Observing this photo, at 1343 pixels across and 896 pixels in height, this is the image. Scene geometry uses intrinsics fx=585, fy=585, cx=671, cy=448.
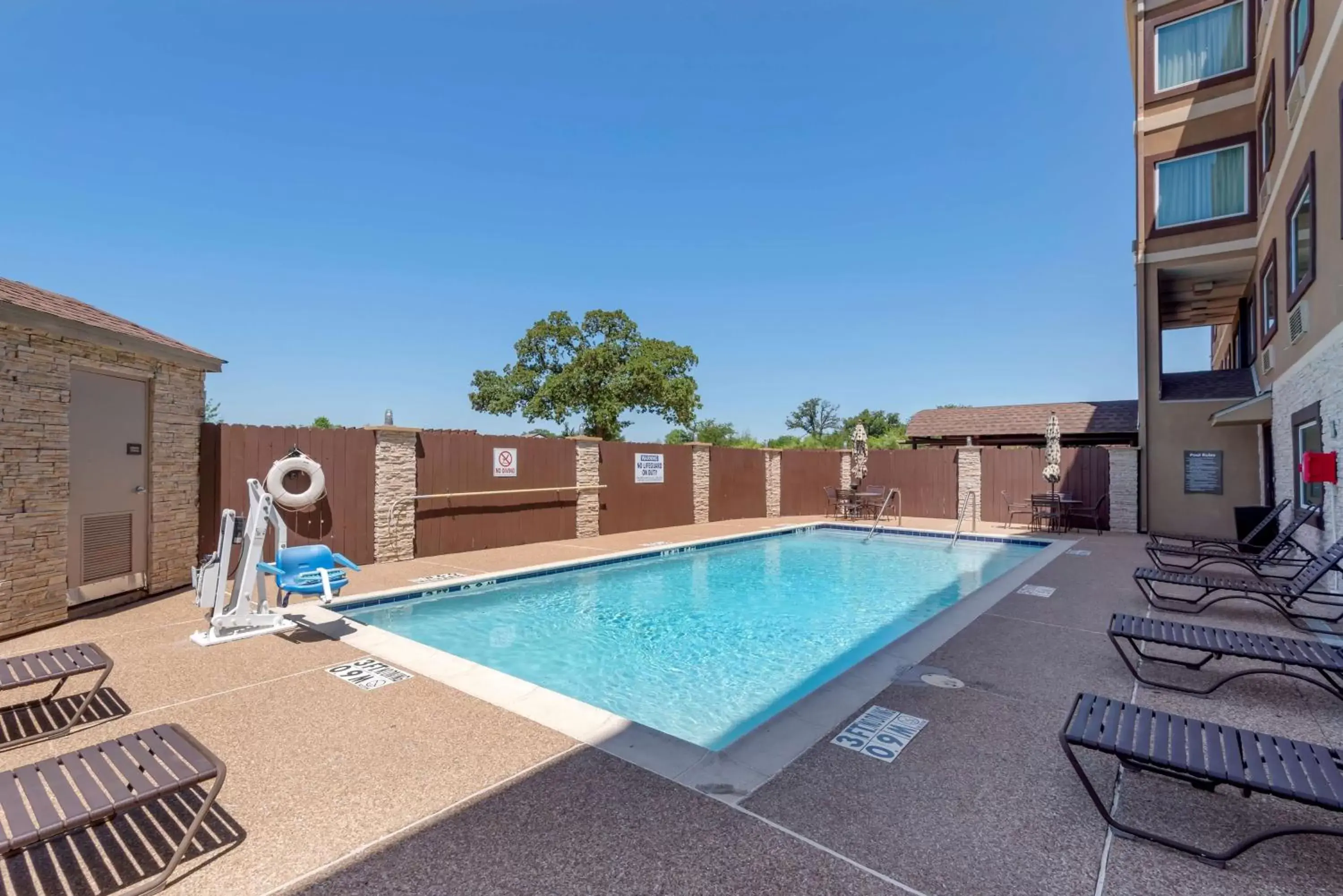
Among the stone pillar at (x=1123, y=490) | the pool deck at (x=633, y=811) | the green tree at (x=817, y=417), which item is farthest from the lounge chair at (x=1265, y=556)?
the green tree at (x=817, y=417)

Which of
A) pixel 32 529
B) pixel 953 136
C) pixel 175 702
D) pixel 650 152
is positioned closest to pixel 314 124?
pixel 650 152

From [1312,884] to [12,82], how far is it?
15.7 meters

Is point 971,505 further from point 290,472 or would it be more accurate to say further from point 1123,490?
point 290,472

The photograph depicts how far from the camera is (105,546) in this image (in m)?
5.65

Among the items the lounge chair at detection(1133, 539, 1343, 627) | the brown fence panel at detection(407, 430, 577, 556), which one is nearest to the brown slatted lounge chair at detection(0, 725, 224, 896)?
the lounge chair at detection(1133, 539, 1343, 627)

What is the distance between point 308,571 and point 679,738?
147 inches

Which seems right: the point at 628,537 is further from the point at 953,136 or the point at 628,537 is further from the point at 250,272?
the point at 250,272

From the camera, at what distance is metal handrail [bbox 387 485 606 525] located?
8641 millimetres

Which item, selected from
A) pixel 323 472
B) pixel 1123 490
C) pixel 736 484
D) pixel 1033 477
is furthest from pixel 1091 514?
pixel 323 472

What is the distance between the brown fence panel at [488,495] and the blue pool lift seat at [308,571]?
3.79 m

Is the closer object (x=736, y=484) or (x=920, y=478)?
(x=736, y=484)

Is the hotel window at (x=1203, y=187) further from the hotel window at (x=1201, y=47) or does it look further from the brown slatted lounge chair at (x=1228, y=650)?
the brown slatted lounge chair at (x=1228, y=650)

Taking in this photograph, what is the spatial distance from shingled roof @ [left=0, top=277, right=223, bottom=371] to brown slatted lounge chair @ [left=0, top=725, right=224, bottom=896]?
4563 mm

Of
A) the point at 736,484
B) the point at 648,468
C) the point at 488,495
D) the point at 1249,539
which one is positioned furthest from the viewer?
the point at 736,484
